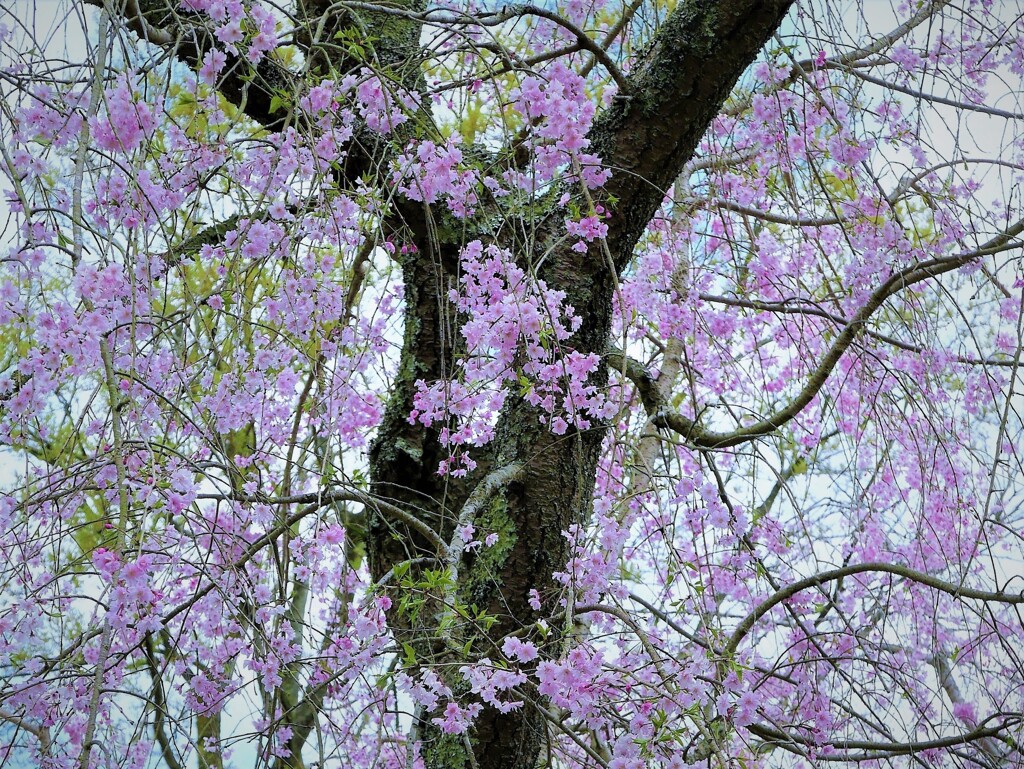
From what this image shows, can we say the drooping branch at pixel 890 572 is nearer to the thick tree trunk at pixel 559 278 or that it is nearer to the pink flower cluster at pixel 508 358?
the thick tree trunk at pixel 559 278

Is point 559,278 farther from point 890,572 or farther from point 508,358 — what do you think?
point 890,572

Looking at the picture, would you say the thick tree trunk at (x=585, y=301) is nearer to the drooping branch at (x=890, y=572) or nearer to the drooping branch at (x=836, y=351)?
the drooping branch at (x=836, y=351)

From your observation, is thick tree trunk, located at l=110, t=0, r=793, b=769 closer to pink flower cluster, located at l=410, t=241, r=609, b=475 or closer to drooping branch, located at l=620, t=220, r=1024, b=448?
pink flower cluster, located at l=410, t=241, r=609, b=475

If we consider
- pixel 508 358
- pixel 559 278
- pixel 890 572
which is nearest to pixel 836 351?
pixel 890 572

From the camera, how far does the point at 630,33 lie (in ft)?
10.3

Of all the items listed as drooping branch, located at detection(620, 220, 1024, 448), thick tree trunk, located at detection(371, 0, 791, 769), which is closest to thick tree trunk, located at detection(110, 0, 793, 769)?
thick tree trunk, located at detection(371, 0, 791, 769)

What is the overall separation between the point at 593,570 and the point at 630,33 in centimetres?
198

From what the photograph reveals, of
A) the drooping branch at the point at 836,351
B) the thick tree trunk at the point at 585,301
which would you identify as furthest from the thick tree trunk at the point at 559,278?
the drooping branch at the point at 836,351

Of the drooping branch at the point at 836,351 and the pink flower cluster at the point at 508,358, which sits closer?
the pink flower cluster at the point at 508,358

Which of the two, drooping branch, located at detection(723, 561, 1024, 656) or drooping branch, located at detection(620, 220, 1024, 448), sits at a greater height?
drooping branch, located at detection(620, 220, 1024, 448)

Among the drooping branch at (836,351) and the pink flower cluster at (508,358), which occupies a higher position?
the drooping branch at (836,351)

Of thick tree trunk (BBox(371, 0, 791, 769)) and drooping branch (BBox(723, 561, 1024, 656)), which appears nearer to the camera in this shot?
drooping branch (BBox(723, 561, 1024, 656))

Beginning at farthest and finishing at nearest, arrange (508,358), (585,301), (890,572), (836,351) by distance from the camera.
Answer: (836,351)
(585,301)
(890,572)
(508,358)

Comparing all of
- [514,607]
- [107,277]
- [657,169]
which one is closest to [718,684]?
[514,607]
